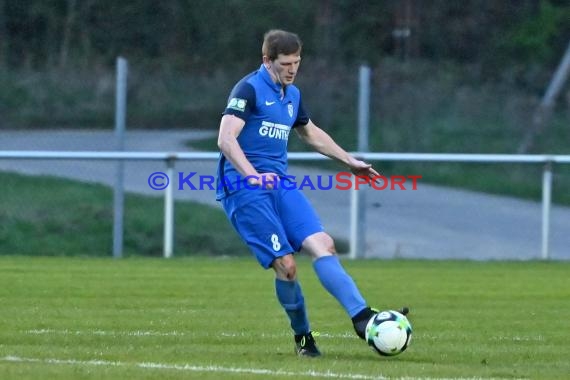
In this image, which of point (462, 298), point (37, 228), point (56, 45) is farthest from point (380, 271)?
point (56, 45)

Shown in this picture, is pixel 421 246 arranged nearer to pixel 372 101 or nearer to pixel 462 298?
pixel 372 101

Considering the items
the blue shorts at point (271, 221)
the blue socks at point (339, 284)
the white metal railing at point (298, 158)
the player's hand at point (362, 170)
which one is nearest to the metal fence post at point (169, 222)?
the white metal railing at point (298, 158)

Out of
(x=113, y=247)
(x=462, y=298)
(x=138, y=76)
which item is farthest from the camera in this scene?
(x=138, y=76)

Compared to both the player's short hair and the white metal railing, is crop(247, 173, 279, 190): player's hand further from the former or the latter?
the white metal railing

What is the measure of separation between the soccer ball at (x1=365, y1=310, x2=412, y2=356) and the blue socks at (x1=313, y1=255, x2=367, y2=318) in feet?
0.58

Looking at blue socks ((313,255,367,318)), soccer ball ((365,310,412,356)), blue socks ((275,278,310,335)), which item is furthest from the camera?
blue socks ((275,278,310,335))

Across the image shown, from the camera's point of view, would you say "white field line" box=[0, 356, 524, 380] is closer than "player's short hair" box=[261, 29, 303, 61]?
Yes

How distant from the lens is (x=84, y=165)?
18375mm

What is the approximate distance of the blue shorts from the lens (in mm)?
7457

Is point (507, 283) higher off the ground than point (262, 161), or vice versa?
point (262, 161)

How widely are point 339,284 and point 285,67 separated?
1192mm

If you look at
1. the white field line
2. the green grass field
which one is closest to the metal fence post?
the green grass field

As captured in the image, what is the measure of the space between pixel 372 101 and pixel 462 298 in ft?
28.4

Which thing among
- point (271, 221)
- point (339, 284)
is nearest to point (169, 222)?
point (271, 221)
